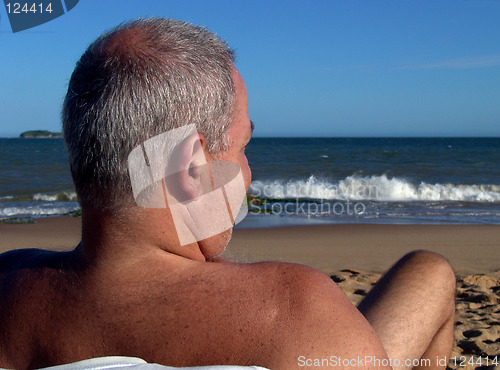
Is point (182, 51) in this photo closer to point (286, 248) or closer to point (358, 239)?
point (286, 248)

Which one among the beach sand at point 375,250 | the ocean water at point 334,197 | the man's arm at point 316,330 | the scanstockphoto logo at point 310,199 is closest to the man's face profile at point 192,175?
the man's arm at point 316,330

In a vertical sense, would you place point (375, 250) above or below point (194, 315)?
below

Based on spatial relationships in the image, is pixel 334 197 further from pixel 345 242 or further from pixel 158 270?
pixel 158 270

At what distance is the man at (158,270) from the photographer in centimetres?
97

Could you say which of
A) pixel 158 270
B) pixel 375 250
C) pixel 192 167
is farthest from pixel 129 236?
pixel 375 250

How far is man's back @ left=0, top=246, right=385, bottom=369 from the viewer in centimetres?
96

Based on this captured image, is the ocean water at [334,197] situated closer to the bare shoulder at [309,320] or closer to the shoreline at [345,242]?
the shoreline at [345,242]

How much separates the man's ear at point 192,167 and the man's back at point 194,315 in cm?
15

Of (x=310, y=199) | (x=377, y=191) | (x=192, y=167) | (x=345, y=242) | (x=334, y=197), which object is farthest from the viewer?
(x=377, y=191)

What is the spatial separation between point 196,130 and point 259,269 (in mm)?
331

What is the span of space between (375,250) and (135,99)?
589cm

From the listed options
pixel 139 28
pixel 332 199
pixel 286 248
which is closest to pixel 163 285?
pixel 139 28

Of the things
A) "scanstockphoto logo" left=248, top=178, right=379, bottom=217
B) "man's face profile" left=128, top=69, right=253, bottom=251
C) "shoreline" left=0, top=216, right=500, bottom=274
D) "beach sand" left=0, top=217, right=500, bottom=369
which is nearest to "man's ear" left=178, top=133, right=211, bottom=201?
"man's face profile" left=128, top=69, right=253, bottom=251

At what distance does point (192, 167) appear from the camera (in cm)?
107
